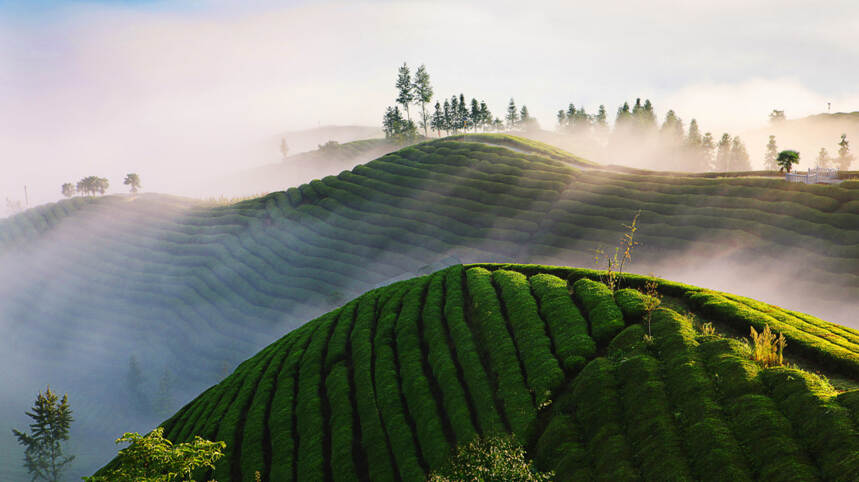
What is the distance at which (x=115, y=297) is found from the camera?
102250 millimetres

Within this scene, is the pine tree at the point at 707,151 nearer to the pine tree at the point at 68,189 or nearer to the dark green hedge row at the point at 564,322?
the dark green hedge row at the point at 564,322

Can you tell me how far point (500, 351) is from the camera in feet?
93.1

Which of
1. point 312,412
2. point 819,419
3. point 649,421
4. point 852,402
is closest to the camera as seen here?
point 819,419

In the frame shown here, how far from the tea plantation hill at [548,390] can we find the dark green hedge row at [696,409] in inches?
2.3

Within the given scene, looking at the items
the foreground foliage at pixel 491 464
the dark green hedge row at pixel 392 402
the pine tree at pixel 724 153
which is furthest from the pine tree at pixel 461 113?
the foreground foliage at pixel 491 464

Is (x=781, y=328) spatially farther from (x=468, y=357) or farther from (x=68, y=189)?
(x=68, y=189)

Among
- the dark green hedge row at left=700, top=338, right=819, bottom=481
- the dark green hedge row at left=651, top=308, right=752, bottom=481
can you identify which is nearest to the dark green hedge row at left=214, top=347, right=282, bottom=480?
the dark green hedge row at left=651, top=308, right=752, bottom=481

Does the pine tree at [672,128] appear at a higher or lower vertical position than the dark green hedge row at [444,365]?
higher

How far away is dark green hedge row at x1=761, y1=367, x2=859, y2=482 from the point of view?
48.6ft

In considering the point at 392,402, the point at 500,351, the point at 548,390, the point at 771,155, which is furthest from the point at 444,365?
the point at 771,155

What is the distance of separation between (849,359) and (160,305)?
338ft

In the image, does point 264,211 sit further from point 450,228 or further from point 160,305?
point 450,228

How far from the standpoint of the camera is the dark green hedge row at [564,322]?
82.6 feet

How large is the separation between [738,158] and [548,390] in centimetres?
16315
